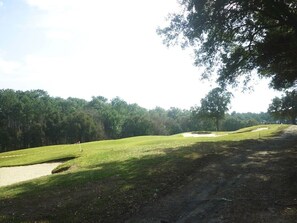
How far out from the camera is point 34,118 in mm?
128625

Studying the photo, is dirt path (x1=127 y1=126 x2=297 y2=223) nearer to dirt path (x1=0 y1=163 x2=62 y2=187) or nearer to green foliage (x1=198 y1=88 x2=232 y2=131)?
dirt path (x1=0 y1=163 x2=62 y2=187)

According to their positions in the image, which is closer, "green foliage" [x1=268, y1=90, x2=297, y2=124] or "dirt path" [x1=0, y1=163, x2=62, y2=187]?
"dirt path" [x1=0, y1=163, x2=62, y2=187]

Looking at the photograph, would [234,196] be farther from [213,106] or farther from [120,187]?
[213,106]

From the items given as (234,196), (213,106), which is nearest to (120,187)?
(234,196)

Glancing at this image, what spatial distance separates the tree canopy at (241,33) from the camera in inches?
906

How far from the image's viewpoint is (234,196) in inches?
514

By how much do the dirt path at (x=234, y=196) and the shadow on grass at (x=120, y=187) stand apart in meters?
0.11

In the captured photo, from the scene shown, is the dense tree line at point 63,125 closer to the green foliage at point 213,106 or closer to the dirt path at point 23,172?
the green foliage at point 213,106

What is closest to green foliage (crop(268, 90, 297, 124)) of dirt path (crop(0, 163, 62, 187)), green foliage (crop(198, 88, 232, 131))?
green foliage (crop(198, 88, 232, 131))

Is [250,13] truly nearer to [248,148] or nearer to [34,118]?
[248,148]

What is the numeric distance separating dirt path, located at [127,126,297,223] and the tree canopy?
10.3 meters

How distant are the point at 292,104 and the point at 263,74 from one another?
194 feet

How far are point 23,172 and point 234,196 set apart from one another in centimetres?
2424

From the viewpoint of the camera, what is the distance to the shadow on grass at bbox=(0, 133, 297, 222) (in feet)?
39.8
